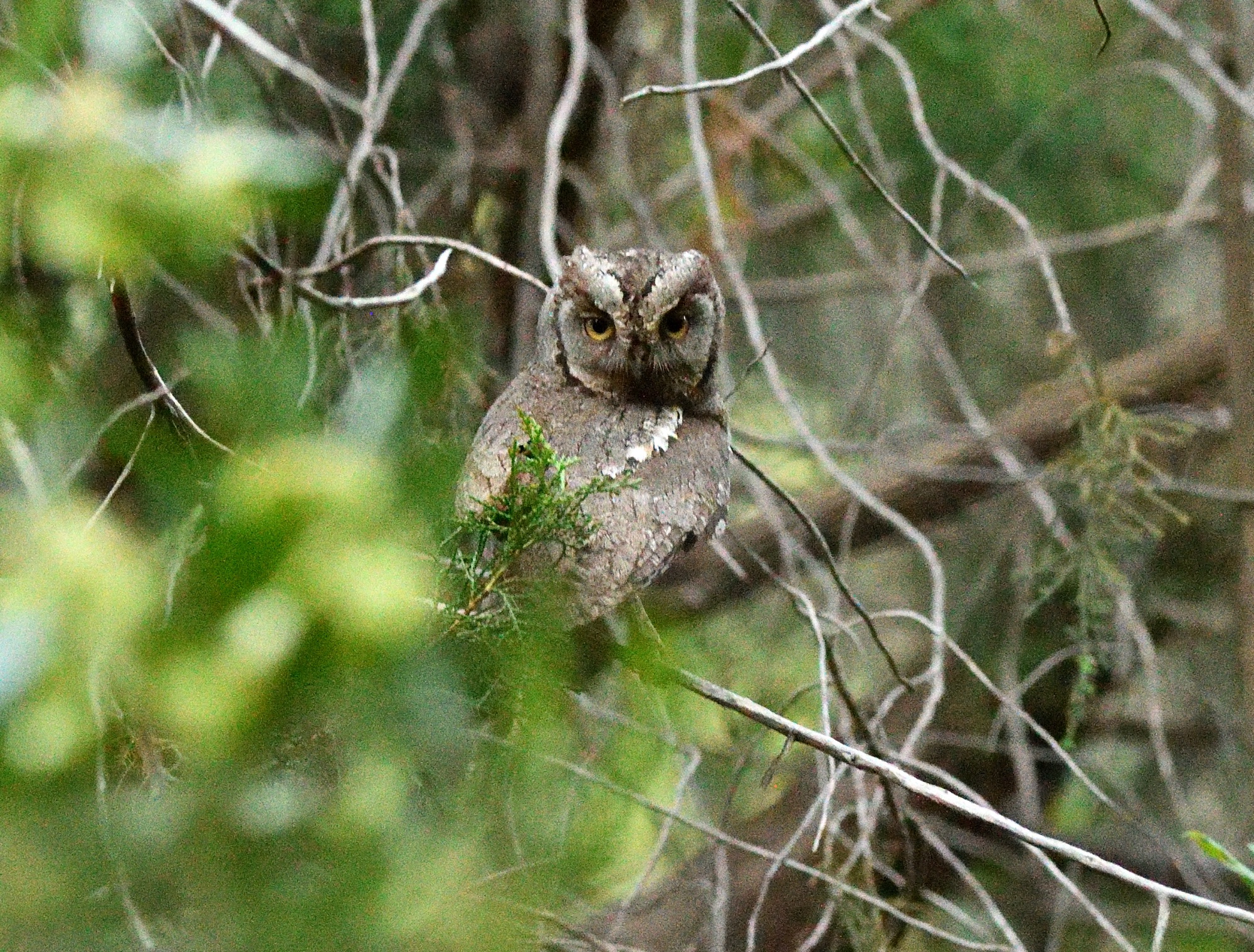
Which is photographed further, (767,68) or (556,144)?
(556,144)

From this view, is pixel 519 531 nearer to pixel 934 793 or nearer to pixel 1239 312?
pixel 934 793

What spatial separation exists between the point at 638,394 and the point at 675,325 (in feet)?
0.51

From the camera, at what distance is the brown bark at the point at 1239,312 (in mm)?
3598

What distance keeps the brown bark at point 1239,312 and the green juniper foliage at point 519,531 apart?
8.03 ft

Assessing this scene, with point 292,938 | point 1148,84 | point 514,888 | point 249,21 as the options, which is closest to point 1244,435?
point 1148,84

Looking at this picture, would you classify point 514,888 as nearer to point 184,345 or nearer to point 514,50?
point 184,345

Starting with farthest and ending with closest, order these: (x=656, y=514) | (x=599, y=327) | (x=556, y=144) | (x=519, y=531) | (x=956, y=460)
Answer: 1. (x=956, y=460)
2. (x=556, y=144)
3. (x=599, y=327)
4. (x=656, y=514)
5. (x=519, y=531)

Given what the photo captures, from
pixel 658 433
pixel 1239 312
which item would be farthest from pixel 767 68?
pixel 1239 312

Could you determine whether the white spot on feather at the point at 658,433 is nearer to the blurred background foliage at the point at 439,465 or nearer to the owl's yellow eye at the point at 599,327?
the owl's yellow eye at the point at 599,327

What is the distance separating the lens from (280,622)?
28.1 inches

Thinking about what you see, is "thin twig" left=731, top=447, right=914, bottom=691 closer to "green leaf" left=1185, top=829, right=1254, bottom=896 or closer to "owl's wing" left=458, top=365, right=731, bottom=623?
"owl's wing" left=458, top=365, right=731, bottom=623

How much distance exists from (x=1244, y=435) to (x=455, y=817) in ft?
10.5

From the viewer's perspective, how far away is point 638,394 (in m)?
2.70

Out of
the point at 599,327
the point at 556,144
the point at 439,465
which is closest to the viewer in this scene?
the point at 439,465
